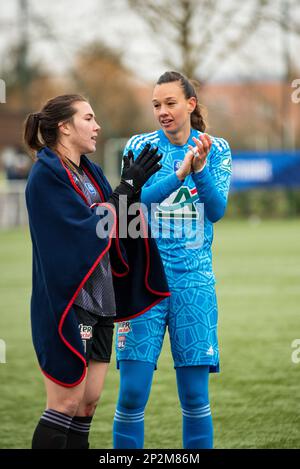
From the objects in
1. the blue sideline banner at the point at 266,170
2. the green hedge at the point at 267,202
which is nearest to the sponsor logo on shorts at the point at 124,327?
the blue sideline banner at the point at 266,170

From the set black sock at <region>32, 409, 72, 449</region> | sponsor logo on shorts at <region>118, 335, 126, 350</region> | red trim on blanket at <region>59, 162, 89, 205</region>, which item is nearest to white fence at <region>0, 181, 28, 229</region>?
sponsor logo on shorts at <region>118, 335, 126, 350</region>

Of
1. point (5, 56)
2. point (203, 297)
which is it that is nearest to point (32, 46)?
point (5, 56)

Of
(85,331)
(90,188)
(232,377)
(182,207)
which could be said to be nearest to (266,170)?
(232,377)

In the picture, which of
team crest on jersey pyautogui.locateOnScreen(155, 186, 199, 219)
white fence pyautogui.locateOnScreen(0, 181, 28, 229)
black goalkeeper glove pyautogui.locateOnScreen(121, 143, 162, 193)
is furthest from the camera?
white fence pyautogui.locateOnScreen(0, 181, 28, 229)

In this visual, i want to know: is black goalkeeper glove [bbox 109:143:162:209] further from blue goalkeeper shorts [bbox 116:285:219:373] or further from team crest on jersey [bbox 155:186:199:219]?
blue goalkeeper shorts [bbox 116:285:219:373]

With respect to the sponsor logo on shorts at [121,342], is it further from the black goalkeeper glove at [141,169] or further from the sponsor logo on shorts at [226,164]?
the sponsor logo on shorts at [226,164]

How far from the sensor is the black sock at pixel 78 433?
408 centimetres

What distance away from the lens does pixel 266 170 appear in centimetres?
2525

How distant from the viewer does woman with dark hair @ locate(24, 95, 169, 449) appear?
149 inches

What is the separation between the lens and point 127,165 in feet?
13.5

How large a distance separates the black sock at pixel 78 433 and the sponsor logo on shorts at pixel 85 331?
45cm

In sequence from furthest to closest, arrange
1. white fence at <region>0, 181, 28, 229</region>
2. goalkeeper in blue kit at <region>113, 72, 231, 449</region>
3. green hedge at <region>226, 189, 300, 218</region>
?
green hedge at <region>226, 189, 300, 218</region>
white fence at <region>0, 181, 28, 229</region>
goalkeeper in blue kit at <region>113, 72, 231, 449</region>

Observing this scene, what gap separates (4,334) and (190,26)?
64.8ft

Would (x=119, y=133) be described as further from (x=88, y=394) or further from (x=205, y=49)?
(x=88, y=394)
